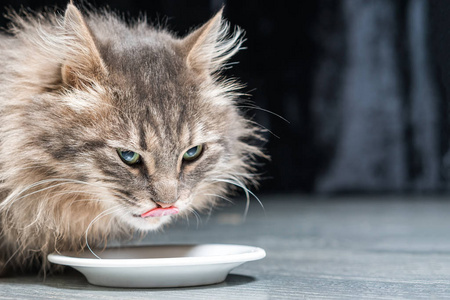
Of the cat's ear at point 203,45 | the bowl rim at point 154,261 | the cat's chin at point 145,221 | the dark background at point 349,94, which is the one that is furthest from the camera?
the dark background at point 349,94

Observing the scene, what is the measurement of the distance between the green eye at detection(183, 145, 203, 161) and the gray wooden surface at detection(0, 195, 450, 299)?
311 millimetres

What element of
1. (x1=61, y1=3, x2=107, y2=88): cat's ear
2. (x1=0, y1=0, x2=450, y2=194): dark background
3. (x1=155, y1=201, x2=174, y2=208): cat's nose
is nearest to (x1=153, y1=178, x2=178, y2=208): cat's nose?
(x1=155, y1=201, x2=174, y2=208): cat's nose

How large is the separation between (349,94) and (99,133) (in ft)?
13.3

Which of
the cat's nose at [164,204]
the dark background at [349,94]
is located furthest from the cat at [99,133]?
the dark background at [349,94]

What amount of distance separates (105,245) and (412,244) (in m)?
1.26

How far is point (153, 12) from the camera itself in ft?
13.6

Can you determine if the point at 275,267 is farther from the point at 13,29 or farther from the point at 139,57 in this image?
the point at 13,29

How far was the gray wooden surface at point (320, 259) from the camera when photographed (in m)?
1.31

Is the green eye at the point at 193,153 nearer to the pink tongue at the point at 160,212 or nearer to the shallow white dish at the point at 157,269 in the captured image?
the pink tongue at the point at 160,212

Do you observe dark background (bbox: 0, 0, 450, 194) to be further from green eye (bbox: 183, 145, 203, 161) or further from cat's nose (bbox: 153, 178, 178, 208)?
cat's nose (bbox: 153, 178, 178, 208)

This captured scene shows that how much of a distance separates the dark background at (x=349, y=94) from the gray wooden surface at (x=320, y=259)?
1183 mm

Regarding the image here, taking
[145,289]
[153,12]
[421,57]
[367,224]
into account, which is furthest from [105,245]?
[421,57]

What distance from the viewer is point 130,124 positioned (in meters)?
1.33

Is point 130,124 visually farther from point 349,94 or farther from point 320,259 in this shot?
point 349,94
